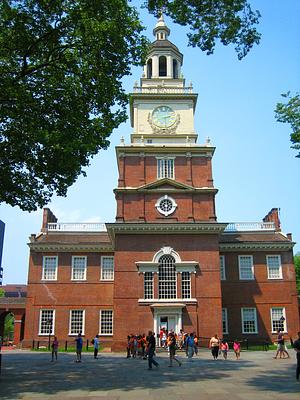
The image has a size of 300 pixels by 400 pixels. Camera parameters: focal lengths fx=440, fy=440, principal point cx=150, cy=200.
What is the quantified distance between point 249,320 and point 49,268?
18.1 metres

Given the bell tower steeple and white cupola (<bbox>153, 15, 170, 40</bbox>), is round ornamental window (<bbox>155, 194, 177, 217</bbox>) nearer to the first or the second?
the bell tower steeple

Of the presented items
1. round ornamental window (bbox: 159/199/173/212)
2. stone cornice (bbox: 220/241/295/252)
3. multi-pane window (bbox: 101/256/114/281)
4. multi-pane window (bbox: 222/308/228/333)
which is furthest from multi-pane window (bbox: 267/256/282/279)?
multi-pane window (bbox: 101/256/114/281)

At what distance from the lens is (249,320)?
3784 centimetres

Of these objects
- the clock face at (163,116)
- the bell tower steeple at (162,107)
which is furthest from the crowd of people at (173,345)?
the clock face at (163,116)

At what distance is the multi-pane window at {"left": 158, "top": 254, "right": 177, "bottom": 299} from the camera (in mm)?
32438

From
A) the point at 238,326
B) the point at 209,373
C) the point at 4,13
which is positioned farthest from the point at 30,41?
the point at 238,326

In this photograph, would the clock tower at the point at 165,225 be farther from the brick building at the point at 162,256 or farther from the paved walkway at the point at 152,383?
the paved walkway at the point at 152,383

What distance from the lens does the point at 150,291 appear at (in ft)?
107

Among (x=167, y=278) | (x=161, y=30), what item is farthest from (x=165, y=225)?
(x=161, y=30)

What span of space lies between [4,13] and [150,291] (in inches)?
875

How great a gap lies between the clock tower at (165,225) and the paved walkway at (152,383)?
475 inches

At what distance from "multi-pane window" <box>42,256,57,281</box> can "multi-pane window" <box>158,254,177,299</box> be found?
1104 centimetres

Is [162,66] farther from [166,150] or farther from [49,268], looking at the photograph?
[49,268]

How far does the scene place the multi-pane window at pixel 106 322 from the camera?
3750 centimetres
